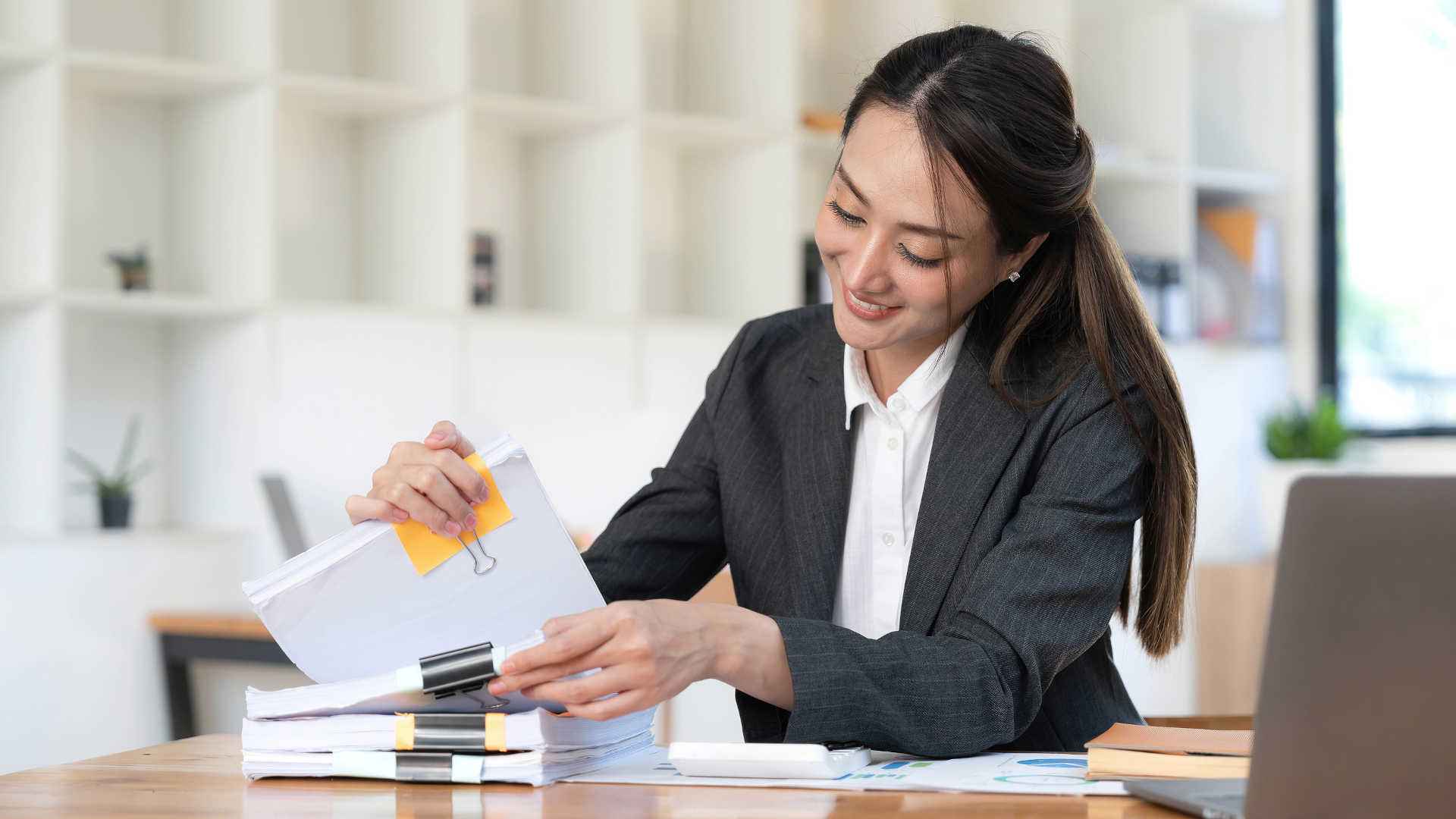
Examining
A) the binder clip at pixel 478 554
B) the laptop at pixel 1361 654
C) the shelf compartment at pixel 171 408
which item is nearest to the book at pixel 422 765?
the binder clip at pixel 478 554

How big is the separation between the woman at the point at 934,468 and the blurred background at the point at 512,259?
120 cm

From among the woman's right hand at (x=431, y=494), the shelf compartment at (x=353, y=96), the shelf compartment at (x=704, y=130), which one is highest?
the shelf compartment at (x=353, y=96)

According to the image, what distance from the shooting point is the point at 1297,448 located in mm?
3807

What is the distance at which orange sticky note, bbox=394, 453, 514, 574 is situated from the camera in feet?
3.61

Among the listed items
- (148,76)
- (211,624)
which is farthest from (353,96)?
(211,624)

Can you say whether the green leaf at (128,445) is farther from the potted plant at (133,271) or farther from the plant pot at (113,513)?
the potted plant at (133,271)

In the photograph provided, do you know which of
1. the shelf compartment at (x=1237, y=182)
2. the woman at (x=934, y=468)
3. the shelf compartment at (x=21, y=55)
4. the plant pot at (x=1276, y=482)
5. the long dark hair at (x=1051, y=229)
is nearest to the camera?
the woman at (x=934, y=468)

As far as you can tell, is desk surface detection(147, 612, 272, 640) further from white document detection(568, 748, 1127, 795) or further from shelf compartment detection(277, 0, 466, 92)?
white document detection(568, 748, 1127, 795)

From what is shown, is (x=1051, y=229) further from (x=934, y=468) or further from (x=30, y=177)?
(x=30, y=177)

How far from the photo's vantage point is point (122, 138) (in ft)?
9.72

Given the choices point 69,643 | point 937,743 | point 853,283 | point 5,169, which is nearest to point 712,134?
point 5,169

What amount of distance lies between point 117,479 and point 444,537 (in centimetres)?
207

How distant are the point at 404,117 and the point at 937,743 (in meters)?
2.34

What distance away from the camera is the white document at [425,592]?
1.08 meters
